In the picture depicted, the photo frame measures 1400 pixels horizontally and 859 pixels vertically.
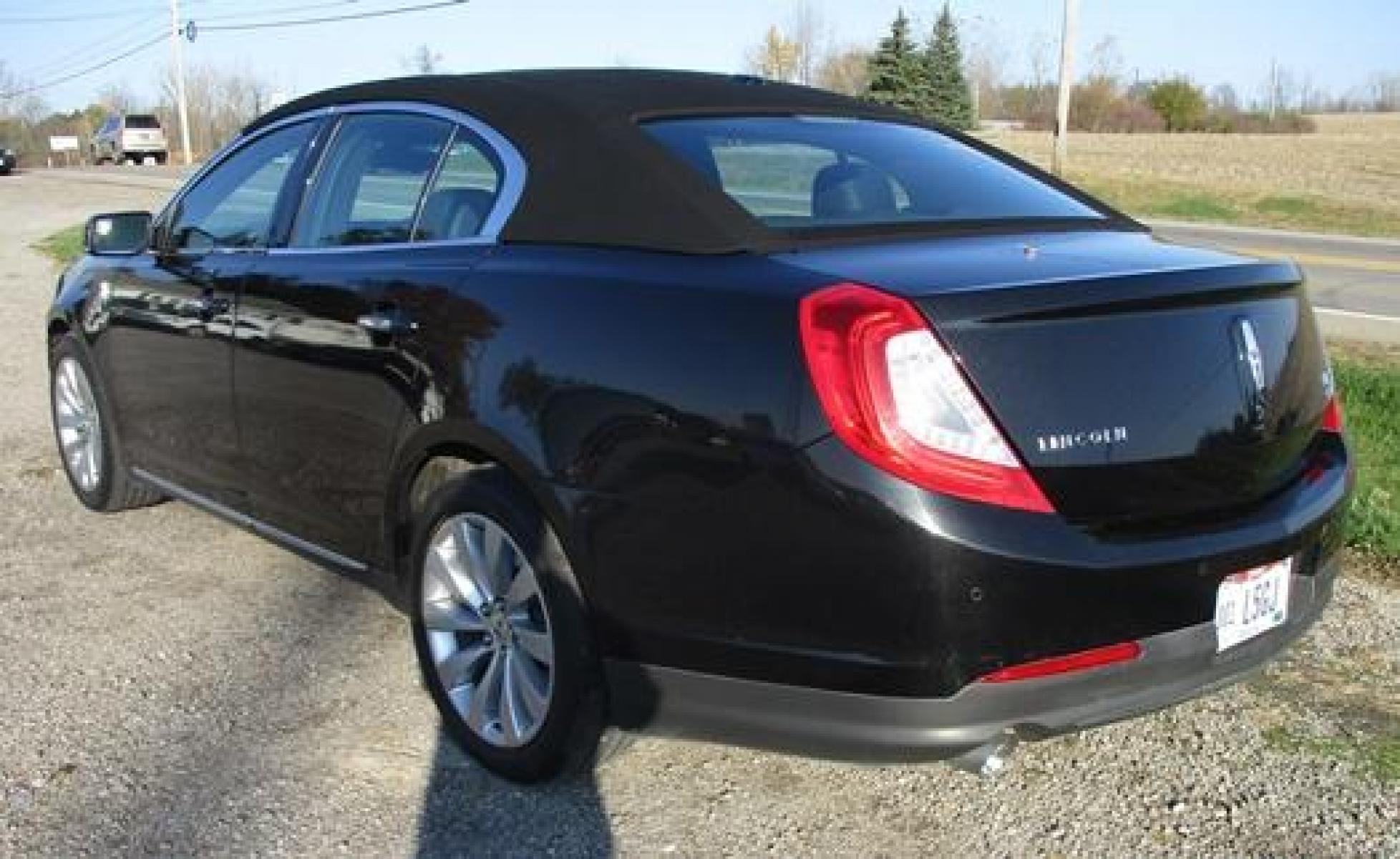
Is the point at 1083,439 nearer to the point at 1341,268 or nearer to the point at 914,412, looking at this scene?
the point at 914,412

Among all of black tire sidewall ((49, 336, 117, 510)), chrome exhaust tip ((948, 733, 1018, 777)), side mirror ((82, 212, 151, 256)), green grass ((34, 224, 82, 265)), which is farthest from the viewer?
green grass ((34, 224, 82, 265))

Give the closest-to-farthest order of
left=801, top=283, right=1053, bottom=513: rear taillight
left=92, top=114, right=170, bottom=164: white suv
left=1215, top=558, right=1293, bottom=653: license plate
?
left=801, top=283, right=1053, bottom=513: rear taillight, left=1215, top=558, right=1293, bottom=653: license plate, left=92, top=114, right=170, bottom=164: white suv

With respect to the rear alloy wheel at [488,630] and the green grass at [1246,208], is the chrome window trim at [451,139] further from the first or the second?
the green grass at [1246,208]

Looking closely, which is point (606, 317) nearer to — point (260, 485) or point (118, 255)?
point (260, 485)

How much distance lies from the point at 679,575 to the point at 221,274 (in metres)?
2.24

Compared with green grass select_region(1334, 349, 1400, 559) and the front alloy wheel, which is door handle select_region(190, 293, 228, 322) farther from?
green grass select_region(1334, 349, 1400, 559)

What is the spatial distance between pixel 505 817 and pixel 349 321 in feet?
4.49

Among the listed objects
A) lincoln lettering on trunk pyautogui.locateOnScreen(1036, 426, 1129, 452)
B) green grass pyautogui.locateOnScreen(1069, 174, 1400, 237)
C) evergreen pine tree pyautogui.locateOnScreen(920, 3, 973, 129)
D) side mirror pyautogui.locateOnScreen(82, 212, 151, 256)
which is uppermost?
evergreen pine tree pyautogui.locateOnScreen(920, 3, 973, 129)

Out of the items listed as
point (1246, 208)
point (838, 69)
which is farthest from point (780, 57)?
point (1246, 208)

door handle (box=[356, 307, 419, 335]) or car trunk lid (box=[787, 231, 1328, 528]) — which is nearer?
car trunk lid (box=[787, 231, 1328, 528])

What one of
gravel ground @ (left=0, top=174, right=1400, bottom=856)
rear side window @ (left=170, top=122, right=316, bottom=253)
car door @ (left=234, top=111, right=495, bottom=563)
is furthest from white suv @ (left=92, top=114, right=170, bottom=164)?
car door @ (left=234, top=111, right=495, bottom=563)

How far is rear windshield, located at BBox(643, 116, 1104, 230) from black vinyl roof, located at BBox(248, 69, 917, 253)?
0.28 ft

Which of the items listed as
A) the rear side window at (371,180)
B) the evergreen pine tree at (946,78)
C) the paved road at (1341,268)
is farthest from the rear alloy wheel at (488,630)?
the evergreen pine tree at (946,78)

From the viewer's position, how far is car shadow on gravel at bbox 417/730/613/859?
3.01m
